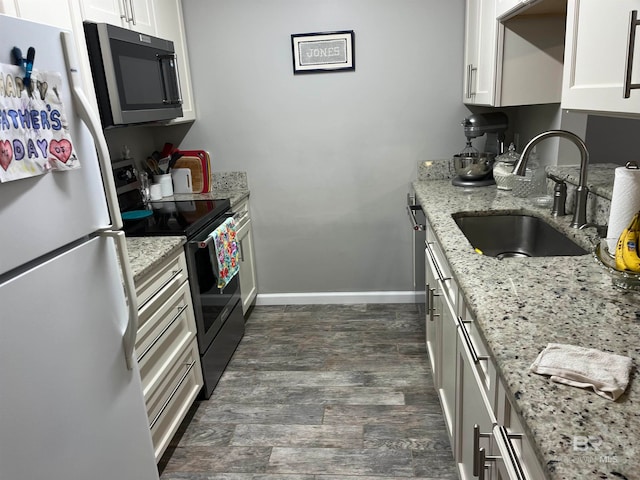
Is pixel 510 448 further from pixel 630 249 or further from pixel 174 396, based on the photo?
pixel 174 396

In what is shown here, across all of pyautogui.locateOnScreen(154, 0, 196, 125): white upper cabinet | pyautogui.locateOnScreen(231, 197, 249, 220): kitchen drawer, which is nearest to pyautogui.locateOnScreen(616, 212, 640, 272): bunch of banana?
pyautogui.locateOnScreen(231, 197, 249, 220): kitchen drawer

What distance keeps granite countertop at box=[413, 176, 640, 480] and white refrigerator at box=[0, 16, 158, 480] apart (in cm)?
98

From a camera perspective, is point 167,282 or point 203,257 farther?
point 203,257

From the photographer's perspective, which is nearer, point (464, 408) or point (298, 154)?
point (464, 408)

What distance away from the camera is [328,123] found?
314 centimetres

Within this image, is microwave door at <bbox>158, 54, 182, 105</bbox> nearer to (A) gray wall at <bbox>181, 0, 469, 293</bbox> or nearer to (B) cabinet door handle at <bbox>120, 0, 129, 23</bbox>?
(B) cabinet door handle at <bbox>120, 0, 129, 23</bbox>

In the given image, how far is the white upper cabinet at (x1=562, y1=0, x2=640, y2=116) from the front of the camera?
1.05 metres

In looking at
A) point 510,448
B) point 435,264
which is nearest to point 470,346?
point 510,448

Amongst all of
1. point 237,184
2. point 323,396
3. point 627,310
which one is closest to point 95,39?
point 237,184

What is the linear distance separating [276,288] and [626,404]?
2.86 metres

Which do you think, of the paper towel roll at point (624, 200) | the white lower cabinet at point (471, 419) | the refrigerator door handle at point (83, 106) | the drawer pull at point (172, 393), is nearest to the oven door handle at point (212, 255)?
the drawer pull at point (172, 393)

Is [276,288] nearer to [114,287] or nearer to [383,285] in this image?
[383,285]

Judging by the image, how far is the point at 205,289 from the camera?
2406 mm

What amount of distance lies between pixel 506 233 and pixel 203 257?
4.88ft
